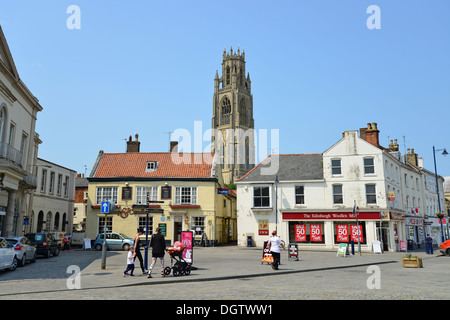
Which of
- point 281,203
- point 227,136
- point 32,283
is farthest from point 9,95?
point 227,136

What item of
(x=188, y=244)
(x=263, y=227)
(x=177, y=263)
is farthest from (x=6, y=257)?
(x=263, y=227)

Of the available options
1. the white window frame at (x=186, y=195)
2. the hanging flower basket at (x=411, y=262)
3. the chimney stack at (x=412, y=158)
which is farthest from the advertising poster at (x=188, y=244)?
the chimney stack at (x=412, y=158)

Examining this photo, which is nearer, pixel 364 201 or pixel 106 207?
pixel 106 207

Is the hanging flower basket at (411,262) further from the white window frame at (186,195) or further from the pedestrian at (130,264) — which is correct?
the white window frame at (186,195)

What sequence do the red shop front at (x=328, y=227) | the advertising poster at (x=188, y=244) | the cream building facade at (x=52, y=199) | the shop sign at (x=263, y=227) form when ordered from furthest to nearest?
the cream building facade at (x=52, y=199)
the shop sign at (x=263, y=227)
the red shop front at (x=328, y=227)
the advertising poster at (x=188, y=244)

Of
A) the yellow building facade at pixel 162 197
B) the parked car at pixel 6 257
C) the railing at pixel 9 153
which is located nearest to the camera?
the parked car at pixel 6 257

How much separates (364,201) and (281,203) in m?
7.56

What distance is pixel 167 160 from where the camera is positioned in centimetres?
4172

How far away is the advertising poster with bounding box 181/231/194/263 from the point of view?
1616cm

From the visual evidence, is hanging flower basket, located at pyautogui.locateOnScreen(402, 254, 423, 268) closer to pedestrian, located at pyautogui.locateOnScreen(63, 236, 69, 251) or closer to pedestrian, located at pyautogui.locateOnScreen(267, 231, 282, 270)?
pedestrian, located at pyautogui.locateOnScreen(267, 231, 282, 270)

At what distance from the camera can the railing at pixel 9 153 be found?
2288cm

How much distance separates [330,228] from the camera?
34.8 metres

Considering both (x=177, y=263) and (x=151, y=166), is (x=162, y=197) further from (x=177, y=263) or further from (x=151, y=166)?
(x=177, y=263)
